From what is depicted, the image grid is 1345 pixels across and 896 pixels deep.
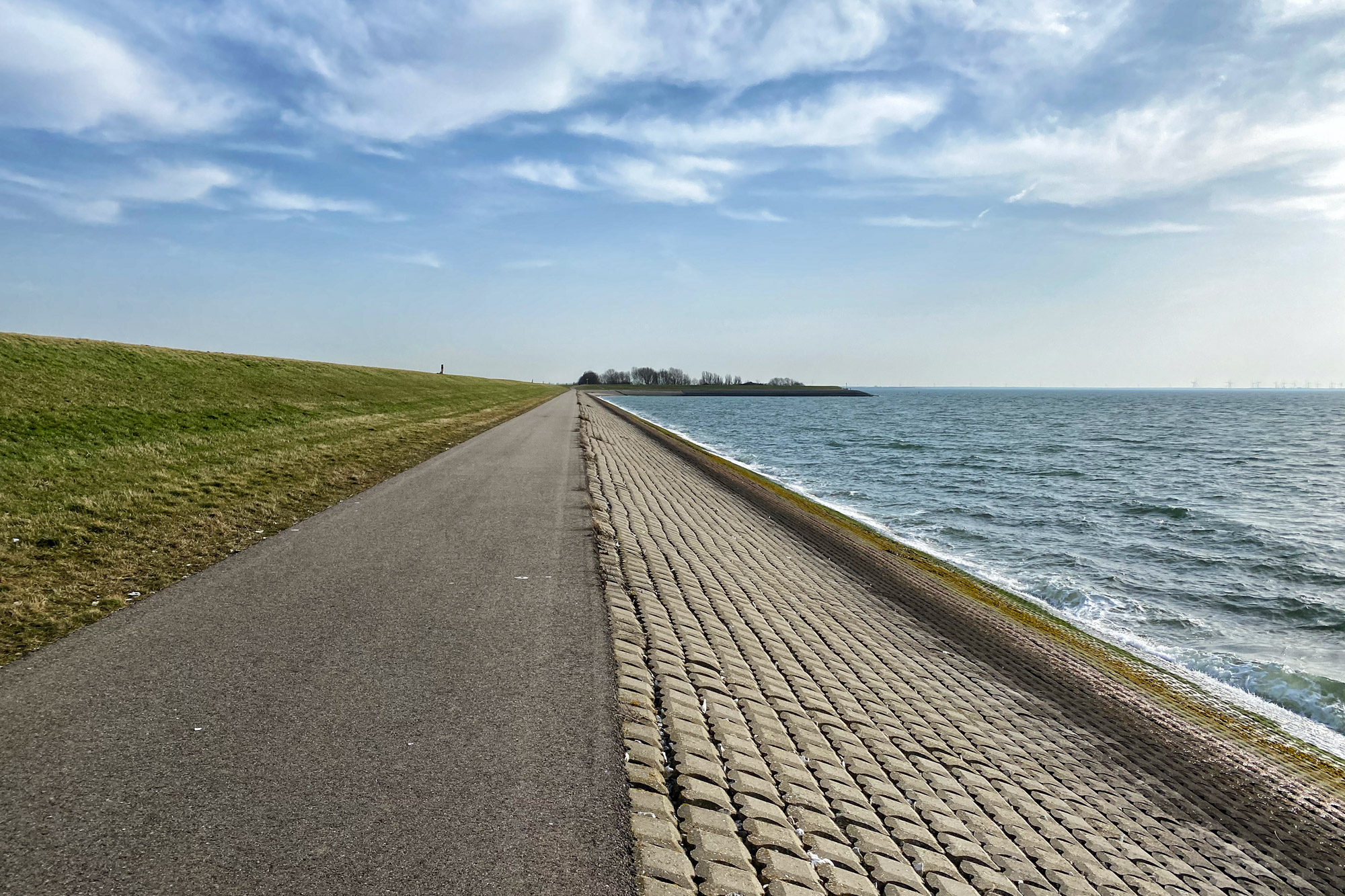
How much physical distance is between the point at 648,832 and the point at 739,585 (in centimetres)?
665

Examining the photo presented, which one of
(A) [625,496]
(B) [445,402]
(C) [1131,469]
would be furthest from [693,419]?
(A) [625,496]

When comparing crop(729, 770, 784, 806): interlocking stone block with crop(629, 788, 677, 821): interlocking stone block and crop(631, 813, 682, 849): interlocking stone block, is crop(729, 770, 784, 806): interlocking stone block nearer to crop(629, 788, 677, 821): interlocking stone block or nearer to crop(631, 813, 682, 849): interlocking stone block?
crop(629, 788, 677, 821): interlocking stone block

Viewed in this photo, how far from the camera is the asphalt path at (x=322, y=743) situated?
3.14m

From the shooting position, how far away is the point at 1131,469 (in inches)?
1307

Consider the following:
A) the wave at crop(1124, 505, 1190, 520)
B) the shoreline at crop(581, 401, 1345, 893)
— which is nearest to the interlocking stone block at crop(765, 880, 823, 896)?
the shoreline at crop(581, 401, 1345, 893)

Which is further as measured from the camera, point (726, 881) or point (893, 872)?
point (893, 872)

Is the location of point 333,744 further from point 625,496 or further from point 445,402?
point 445,402

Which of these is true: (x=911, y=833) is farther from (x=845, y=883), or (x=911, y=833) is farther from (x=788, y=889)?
(x=788, y=889)

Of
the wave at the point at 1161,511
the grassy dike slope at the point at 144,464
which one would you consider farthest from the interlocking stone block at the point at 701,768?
the wave at the point at 1161,511

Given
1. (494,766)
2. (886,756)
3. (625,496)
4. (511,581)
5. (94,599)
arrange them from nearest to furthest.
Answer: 1. (494,766)
2. (886,756)
3. (94,599)
4. (511,581)
5. (625,496)

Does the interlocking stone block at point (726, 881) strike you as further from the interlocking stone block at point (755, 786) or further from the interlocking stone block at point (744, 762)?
the interlocking stone block at point (744, 762)

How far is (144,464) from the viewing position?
13836 mm

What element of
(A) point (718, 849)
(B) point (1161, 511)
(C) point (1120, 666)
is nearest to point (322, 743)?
(A) point (718, 849)

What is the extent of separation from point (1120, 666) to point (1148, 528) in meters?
Result: 12.3
